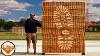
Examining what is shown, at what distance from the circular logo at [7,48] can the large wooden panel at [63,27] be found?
5.50m

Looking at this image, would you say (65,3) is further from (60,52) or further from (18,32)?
(18,32)

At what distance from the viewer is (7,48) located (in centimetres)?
1330

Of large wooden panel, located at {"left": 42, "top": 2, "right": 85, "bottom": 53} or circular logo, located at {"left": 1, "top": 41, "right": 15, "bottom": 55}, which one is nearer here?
circular logo, located at {"left": 1, "top": 41, "right": 15, "bottom": 55}

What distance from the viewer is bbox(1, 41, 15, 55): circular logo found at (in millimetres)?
13242

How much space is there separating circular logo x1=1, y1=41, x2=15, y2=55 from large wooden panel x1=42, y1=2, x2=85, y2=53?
217 inches

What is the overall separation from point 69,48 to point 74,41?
382mm

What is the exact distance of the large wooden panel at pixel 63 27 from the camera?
18578 mm

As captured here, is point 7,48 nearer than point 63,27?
Yes

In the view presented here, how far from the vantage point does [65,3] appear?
1858 centimetres

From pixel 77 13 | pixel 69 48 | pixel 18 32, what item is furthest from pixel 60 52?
pixel 18 32

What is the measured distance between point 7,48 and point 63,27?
5.76 meters

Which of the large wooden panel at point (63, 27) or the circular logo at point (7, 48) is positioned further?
the large wooden panel at point (63, 27)

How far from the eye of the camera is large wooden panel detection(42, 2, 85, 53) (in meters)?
18.6

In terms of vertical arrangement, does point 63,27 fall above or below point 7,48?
above
